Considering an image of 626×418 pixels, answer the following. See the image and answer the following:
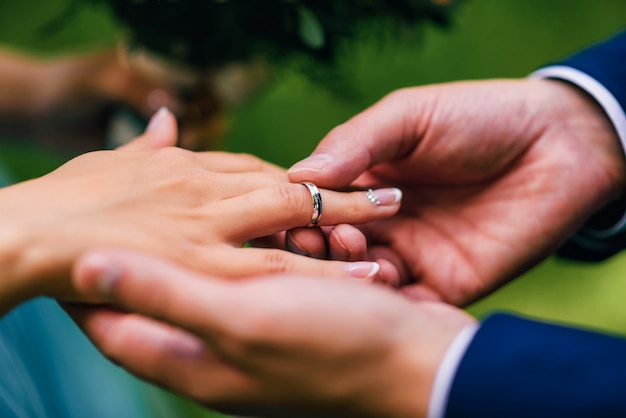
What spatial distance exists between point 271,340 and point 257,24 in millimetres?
604

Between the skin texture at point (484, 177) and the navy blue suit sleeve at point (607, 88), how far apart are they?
0.04 metres

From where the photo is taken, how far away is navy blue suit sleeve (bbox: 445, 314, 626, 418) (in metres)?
0.46

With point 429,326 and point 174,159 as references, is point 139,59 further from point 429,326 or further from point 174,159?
point 429,326

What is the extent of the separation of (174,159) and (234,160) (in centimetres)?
9

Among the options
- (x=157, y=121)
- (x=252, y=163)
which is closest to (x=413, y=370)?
(x=252, y=163)

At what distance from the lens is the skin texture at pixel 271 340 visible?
0.44 metres

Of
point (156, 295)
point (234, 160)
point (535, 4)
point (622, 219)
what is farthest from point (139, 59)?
point (535, 4)

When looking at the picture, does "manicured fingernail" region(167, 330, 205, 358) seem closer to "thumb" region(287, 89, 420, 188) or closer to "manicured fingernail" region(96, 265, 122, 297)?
"manicured fingernail" region(96, 265, 122, 297)

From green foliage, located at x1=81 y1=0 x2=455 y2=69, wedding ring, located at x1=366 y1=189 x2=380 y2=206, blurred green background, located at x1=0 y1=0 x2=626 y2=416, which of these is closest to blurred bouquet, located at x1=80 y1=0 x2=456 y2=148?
green foliage, located at x1=81 y1=0 x2=455 y2=69

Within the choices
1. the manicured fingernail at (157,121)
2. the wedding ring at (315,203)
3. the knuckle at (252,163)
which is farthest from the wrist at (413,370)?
the manicured fingernail at (157,121)

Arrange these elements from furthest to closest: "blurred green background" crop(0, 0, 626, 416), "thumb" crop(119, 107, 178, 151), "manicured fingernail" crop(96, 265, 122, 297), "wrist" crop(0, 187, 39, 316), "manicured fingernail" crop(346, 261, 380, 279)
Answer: "blurred green background" crop(0, 0, 626, 416) < "thumb" crop(119, 107, 178, 151) < "manicured fingernail" crop(346, 261, 380, 279) < "wrist" crop(0, 187, 39, 316) < "manicured fingernail" crop(96, 265, 122, 297)

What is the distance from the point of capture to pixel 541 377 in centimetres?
47

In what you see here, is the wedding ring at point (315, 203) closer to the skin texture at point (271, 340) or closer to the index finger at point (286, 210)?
the index finger at point (286, 210)

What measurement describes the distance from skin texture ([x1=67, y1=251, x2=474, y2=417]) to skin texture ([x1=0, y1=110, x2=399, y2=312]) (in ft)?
→ 0.33
